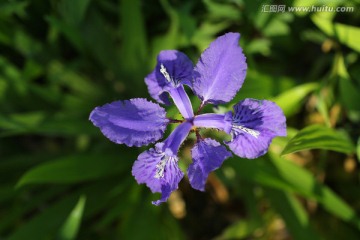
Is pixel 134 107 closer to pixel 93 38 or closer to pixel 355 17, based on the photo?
pixel 93 38

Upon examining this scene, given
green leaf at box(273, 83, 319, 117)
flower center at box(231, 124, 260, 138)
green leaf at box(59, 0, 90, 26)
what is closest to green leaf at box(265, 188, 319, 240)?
green leaf at box(273, 83, 319, 117)

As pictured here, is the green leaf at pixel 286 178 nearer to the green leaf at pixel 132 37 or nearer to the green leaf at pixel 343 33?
the green leaf at pixel 343 33

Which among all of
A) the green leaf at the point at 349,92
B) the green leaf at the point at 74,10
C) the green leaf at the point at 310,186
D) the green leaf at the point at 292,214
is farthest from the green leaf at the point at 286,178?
the green leaf at the point at 74,10

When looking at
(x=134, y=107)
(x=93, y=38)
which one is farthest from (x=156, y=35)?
(x=134, y=107)

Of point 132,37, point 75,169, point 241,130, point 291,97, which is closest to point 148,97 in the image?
point 132,37

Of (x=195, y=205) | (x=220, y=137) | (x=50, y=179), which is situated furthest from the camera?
(x=195, y=205)
